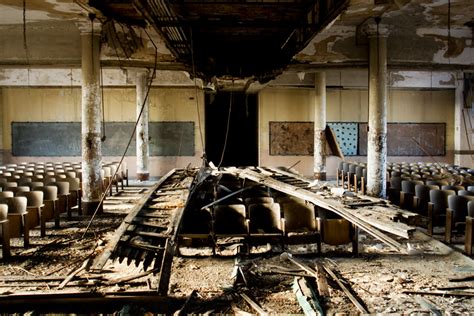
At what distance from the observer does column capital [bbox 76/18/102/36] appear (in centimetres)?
824

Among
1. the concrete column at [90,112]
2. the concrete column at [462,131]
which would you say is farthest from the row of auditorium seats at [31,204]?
the concrete column at [462,131]

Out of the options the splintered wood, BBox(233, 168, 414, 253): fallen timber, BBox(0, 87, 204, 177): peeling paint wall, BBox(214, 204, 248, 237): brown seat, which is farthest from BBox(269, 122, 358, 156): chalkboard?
BBox(214, 204, 248, 237): brown seat

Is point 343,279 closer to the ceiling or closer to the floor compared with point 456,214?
closer to the floor

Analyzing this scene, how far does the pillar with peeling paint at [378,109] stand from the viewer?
9.01m

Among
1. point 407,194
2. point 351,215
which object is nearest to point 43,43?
point 351,215

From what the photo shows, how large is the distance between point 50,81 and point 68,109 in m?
1.35

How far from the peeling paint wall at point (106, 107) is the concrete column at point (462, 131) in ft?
31.0

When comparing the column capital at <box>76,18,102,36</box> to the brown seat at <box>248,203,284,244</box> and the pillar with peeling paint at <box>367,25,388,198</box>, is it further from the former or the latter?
the pillar with peeling paint at <box>367,25,388,198</box>

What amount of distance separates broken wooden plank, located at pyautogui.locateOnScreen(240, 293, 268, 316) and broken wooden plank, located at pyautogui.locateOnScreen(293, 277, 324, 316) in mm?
369

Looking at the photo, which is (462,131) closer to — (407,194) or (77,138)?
(407,194)

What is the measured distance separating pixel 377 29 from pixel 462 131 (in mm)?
8365

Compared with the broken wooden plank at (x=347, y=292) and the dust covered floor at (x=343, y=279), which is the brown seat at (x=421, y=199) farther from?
the broken wooden plank at (x=347, y=292)

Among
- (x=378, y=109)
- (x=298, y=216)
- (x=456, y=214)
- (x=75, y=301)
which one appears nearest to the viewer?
(x=75, y=301)

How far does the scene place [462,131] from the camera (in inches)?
598
